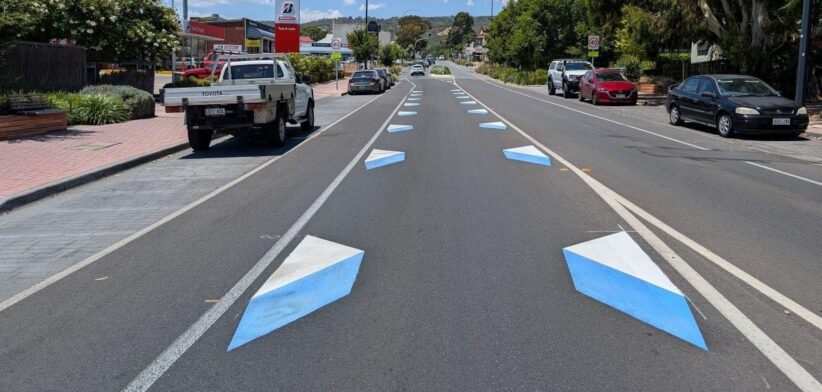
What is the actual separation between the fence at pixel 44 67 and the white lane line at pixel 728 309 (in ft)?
52.4

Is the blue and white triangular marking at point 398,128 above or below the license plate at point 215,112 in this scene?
below

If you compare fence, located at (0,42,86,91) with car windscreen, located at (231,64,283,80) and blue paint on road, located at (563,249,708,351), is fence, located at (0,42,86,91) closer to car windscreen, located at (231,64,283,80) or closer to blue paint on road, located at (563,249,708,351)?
car windscreen, located at (231,64,283,80)

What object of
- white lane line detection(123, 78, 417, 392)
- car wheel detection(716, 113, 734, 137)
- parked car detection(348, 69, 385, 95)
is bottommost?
white lane line detection(123, 78, 417, 392)

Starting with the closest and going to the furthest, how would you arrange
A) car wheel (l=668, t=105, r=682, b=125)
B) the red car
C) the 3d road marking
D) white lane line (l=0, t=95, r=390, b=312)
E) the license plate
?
white lane line (l=0, t=95, r=390, b=312), the license plate, the 3d road marking, car wheel (l=668, t=105, r=682, b=125), the red car

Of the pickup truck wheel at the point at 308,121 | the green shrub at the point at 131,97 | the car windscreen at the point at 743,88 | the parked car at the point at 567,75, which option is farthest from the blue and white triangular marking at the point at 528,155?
the parked car at the point at 567,75

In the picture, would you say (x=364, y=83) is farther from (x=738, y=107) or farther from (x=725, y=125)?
(x=738, y=107)

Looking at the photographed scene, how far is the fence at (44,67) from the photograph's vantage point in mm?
19031

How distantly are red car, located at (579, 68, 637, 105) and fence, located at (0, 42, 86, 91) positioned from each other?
20760 millimetres

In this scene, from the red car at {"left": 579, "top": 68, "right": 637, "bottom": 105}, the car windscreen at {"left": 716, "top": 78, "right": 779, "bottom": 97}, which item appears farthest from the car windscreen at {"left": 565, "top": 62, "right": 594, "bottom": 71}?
the car windscreen at {"left": 716, "top": 78, "right": 779, "bottom": 97}

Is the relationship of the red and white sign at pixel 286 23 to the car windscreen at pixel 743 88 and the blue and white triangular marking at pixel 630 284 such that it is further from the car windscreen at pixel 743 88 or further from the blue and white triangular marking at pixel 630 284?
the blue and white triangular marking at pixel 630 284

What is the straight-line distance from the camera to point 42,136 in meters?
15.8

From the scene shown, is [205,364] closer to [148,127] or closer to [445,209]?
[445,209]

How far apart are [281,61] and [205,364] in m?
14.0

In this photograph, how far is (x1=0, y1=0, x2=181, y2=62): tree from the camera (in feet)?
76.4
